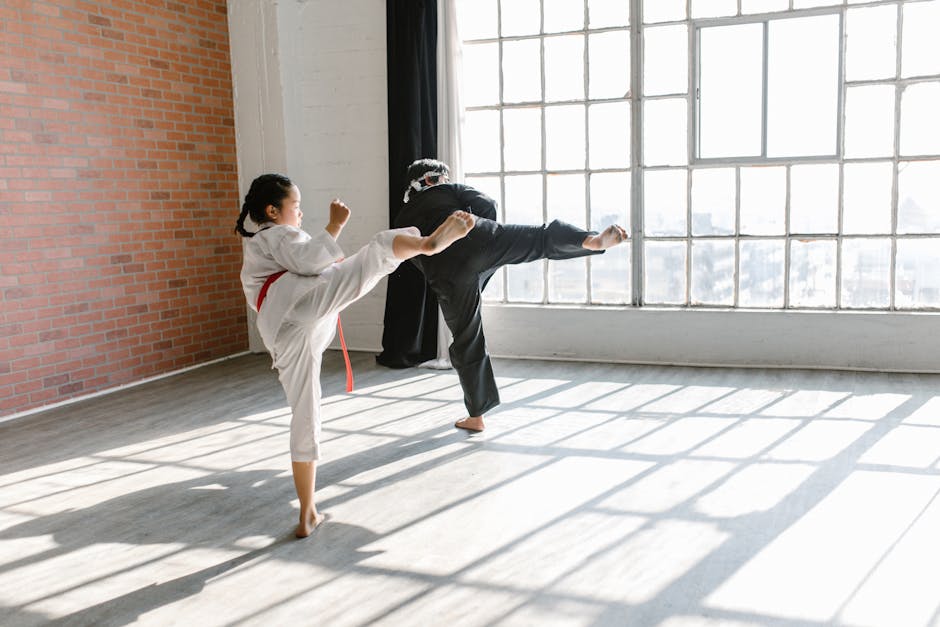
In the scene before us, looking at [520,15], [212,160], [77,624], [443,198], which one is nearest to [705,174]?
[520,15]

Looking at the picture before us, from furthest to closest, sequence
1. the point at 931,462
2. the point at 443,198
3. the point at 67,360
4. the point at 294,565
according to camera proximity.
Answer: the point at 67,360 < the point at 443,198 < the point at 931,462 < the point at 294,565

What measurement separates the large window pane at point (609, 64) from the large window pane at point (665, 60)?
135 millimetres

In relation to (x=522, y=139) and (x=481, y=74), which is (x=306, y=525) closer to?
(x=522, y=139)

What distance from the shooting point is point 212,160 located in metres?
6.20

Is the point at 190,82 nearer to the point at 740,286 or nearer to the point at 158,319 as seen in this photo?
the point at 158,319

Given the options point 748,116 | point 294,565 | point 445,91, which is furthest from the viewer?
point 445,91

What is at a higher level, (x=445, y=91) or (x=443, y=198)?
(x=445, y=91)

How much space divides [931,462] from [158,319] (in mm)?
4735

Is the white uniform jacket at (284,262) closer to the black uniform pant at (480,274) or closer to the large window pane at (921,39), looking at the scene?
the black uniform pant at (480,274)

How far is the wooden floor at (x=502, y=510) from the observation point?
2.43 metres

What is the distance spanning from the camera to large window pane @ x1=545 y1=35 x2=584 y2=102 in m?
5.75

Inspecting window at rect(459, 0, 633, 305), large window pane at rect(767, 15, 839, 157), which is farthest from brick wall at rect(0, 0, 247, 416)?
large window pane at rect(767, 15, 839, 157)

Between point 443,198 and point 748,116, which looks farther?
point 748,116

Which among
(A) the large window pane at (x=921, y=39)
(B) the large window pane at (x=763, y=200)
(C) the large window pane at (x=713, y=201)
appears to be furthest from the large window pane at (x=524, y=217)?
(A) the large window pane at (x=921, y=39)
